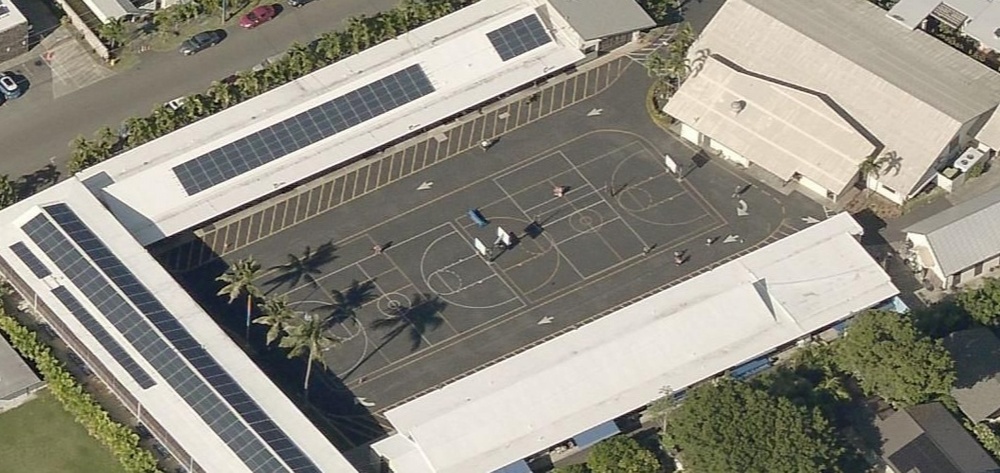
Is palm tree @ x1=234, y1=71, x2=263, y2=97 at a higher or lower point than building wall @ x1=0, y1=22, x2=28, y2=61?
lower

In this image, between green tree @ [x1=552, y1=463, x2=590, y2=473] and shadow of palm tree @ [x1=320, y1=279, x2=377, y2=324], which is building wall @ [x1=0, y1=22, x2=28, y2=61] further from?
green tree @ [x1=552, y1=463, x2=590, y2=473]

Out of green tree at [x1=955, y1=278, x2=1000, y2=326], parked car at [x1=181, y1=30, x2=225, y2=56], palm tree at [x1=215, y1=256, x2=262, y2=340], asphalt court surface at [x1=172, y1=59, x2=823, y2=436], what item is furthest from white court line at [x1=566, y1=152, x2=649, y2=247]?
parked car at [x1=181, y1=30, x2=225, y2=56]

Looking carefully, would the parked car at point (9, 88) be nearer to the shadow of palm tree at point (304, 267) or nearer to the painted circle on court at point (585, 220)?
the shadow of palm tree at point (304, 267)

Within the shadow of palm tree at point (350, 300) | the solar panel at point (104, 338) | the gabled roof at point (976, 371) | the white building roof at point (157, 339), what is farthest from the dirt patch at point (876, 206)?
the solar panel at point (104, 338)

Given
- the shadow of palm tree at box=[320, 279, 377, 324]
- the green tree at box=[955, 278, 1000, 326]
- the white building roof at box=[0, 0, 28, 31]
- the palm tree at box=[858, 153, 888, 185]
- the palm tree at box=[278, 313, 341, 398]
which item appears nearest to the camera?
the palm tree at box=[278, 313, 341, 398]

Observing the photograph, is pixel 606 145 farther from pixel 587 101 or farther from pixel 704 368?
pixel 704 368
